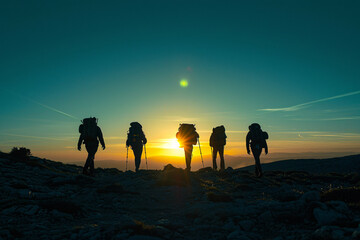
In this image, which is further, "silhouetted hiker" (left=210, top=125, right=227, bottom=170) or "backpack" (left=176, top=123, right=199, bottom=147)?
"silhouetted hiker" (left=210, top=125, right=227, bottom=170)

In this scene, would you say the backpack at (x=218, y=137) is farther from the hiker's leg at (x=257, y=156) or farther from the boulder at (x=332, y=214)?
the boulder at (x=332, y=214)

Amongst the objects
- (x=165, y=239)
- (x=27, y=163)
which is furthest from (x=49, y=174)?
(x=165, y=239)

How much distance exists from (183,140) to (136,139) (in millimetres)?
3915

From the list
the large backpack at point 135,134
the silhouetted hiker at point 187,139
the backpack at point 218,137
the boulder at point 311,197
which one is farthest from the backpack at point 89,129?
the boulder at point 311,197

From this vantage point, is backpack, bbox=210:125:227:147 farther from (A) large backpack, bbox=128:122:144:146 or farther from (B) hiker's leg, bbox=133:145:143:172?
(B) hiker's leg, bbox=133:145:143:172

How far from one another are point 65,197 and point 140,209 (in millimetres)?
3730

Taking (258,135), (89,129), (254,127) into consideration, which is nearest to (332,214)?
(258,135)

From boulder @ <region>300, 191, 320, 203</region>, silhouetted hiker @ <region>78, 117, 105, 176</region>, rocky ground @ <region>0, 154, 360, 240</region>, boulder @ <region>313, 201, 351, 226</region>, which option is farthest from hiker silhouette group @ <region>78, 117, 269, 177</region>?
boulder @ <region>313, 201, 351, 226</region>

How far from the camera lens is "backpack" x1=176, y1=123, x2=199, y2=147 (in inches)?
781

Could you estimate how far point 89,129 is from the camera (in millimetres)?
17203

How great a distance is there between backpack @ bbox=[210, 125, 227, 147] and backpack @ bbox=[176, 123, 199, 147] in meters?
3.61

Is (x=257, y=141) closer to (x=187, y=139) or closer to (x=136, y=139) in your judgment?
(x=187, y=139)

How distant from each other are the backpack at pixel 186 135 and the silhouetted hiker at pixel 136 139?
10.5ft

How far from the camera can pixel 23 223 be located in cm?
648
